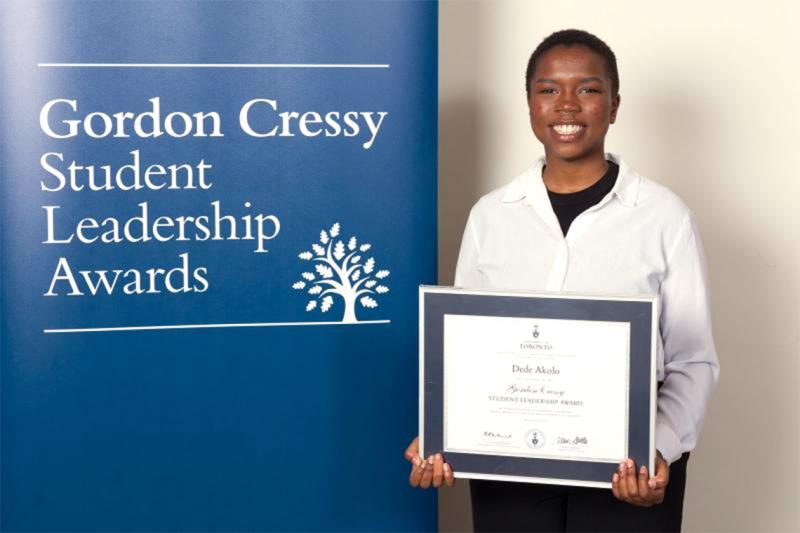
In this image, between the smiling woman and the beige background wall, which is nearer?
the smiling woman

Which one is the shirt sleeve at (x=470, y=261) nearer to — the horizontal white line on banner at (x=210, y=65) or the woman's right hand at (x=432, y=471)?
the woman's right hand at (x=432, y=471)

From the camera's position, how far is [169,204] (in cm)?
227

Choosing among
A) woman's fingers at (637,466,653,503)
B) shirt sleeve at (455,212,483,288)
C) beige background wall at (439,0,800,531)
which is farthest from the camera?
beige background wall at (439,0,800,531)

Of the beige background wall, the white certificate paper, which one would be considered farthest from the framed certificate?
the beige background wall

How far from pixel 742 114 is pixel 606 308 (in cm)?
114

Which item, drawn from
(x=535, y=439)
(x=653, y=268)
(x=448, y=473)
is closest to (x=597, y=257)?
(x=653, y=268)

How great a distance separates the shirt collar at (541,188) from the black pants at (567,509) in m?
0.52

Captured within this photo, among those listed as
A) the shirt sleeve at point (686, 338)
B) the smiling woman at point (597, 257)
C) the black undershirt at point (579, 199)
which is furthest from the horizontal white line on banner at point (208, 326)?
the shirt sleeve at point (686, 338)

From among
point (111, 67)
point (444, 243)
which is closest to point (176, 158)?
point (111, 67)

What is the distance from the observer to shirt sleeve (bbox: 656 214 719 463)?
1835mm

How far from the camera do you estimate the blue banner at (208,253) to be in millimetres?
2227

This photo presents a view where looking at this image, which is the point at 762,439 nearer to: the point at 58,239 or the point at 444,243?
the point at 444,243

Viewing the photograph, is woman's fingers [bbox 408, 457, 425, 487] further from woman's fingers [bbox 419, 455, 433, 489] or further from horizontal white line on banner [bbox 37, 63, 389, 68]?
horizontal white line on banner [bbox 37, 63, 389, 68]

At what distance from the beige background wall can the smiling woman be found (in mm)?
819
